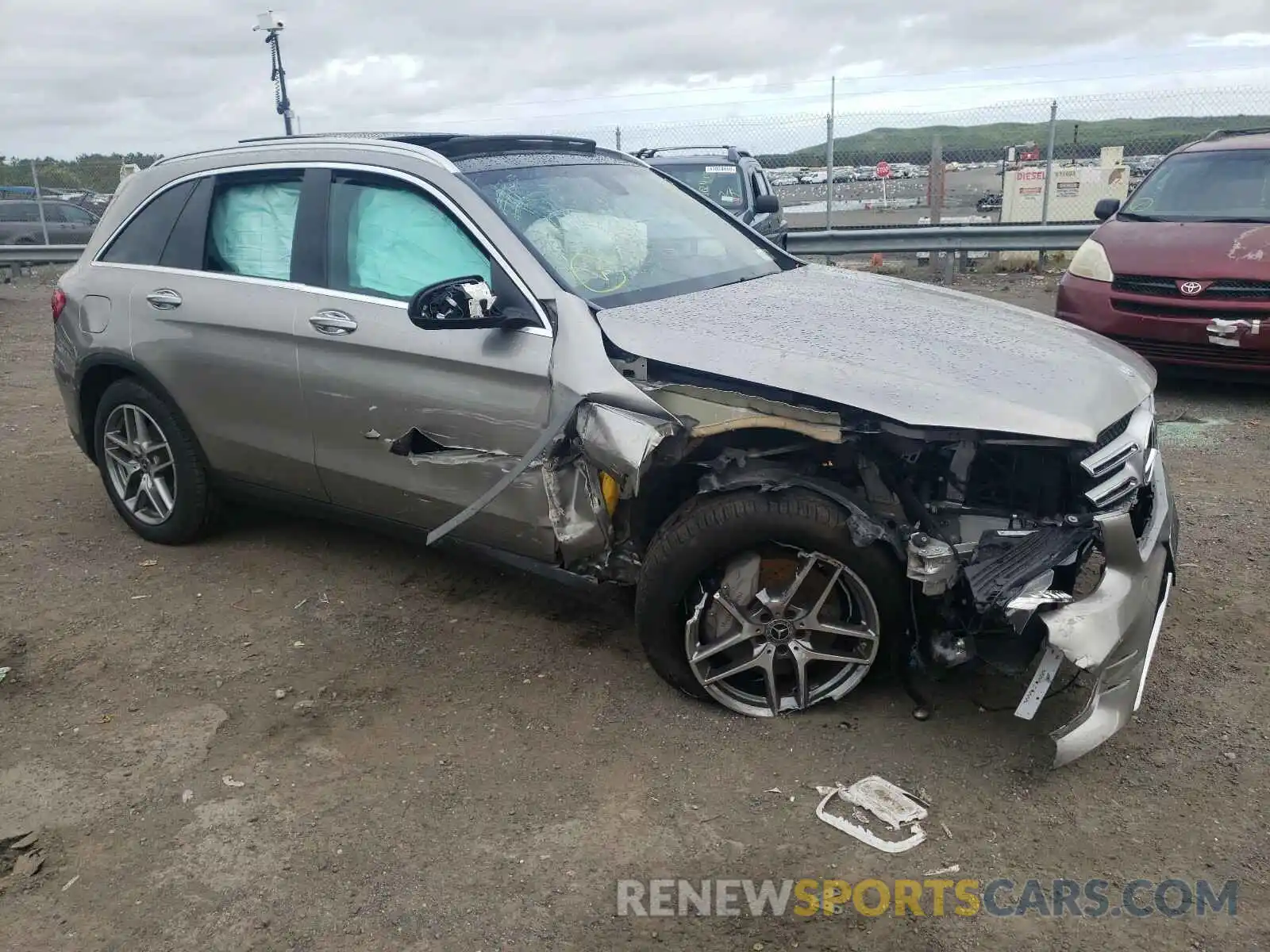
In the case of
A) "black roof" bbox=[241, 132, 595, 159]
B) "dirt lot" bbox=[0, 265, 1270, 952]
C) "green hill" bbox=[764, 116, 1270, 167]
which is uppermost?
"green hill" bbox=[764, 116, 1270, 167]

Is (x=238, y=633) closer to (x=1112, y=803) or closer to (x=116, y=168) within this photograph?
(x=1112, y=803)

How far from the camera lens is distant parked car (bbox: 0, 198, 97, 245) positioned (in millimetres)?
17312

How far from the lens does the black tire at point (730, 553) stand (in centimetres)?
304

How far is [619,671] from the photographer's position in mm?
Answer: 3699

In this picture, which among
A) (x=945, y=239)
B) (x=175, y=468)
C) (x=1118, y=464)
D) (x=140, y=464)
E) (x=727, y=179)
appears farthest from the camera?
(x=945, y=239)

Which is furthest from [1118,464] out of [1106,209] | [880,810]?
[1106,209]

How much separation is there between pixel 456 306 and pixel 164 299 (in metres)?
1.77

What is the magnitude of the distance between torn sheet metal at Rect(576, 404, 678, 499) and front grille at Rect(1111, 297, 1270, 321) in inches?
191

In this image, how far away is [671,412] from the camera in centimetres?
321

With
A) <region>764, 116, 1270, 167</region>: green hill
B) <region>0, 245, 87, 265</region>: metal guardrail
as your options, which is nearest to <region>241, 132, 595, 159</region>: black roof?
<region>764, 116, 1270, 167</region>: green hill

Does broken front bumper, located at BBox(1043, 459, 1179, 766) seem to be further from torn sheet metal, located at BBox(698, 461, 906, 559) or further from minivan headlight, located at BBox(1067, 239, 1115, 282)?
minivan headlight, located at BBox(1067, 239, 1115, 282)

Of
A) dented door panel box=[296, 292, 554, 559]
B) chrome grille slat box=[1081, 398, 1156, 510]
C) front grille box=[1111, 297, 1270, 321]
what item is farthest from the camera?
front grille box=[1111, 297, 1270, 321]

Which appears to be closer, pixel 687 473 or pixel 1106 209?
pixel 687 473

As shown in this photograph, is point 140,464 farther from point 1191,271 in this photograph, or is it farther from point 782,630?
point 1191,271
